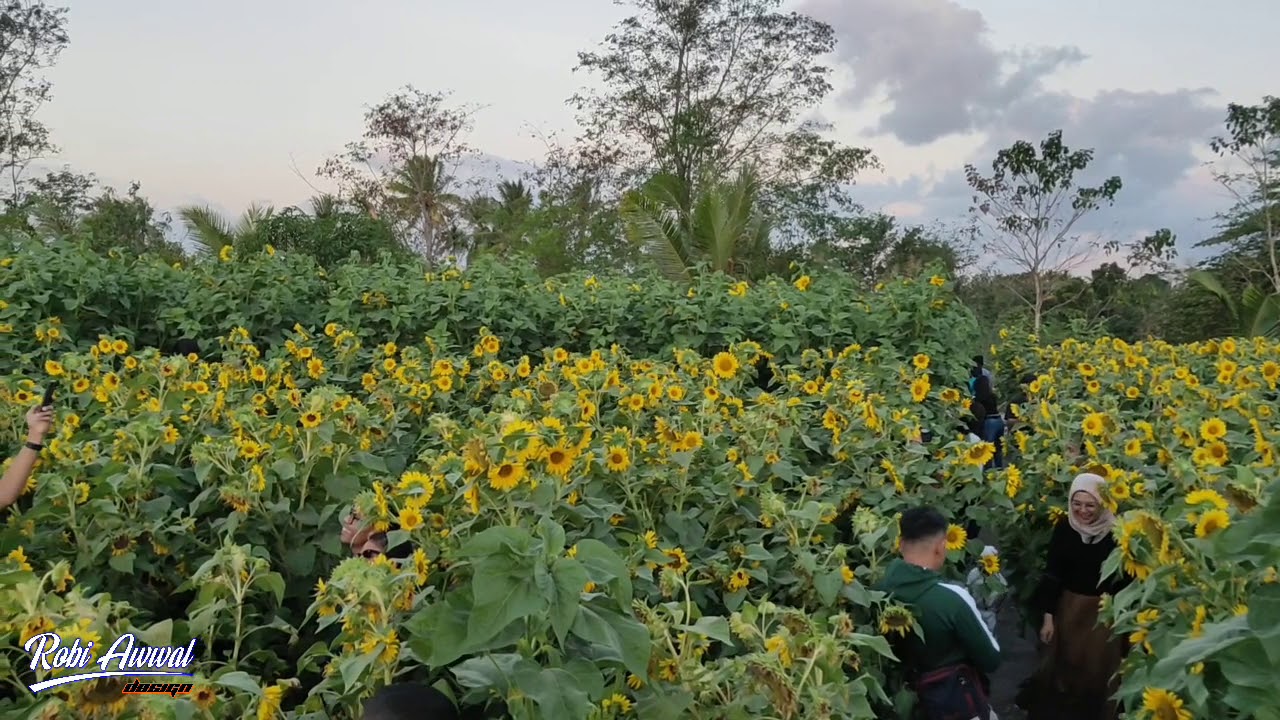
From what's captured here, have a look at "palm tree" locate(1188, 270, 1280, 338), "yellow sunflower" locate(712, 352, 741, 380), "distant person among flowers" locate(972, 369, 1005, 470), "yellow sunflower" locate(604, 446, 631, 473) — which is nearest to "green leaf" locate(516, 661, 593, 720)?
"yellow sunflower" locate(604, 446, 631, 473)

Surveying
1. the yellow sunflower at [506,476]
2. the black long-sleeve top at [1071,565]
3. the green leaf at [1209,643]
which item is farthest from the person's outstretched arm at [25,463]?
the black long-sleeve top at [1071,565]

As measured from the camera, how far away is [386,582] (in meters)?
1.31

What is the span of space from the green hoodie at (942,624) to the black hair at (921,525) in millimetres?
94

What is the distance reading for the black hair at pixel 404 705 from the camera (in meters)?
1.17

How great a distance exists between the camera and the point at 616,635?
46.6 inches

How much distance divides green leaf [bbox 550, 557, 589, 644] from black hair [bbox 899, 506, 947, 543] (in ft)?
5.25

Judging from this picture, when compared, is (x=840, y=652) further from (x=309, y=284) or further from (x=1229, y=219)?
(x=1229, y=219)

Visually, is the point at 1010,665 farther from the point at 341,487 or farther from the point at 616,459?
the point at 341,487

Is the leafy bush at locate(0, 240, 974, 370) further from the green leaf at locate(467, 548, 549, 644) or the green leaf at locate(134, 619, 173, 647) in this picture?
the green leaf at locate(467, 548, 549, 644)

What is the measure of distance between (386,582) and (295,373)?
3.50 metres

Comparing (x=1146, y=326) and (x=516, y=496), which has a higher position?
(x=1146, y=326)

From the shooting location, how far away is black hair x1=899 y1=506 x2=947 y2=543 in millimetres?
2500

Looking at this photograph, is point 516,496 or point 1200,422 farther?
point 1200,422

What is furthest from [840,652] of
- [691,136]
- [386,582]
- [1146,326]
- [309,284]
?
[1146,326]
